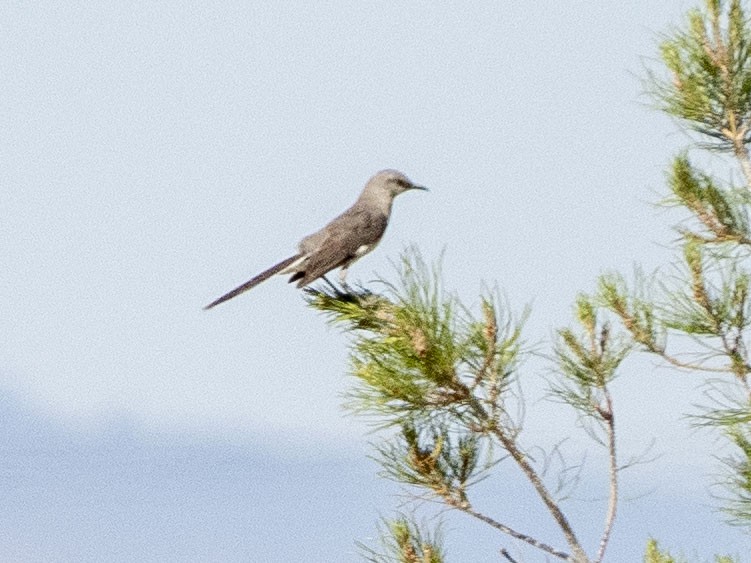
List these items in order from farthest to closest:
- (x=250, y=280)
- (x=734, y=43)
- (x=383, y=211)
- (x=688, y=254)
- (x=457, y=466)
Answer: (x=383, y=211)
(x=250, y=280)
(x=734, y=43)
(x=688, y=254)
(x=457, y=466)

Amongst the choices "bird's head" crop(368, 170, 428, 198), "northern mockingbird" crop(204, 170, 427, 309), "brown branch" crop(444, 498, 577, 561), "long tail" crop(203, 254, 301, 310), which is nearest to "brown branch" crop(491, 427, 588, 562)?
"brown branch" crop(444, 498, 577, 561)

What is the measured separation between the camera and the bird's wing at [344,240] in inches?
232

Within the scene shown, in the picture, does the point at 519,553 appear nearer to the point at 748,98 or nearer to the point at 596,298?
the point at 596,298

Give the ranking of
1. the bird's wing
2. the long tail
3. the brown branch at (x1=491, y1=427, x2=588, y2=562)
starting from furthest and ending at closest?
1. the long tail
2. the bird's wing
3. the brown branch at (x1=491, y1=427, x2=588, y2=562)

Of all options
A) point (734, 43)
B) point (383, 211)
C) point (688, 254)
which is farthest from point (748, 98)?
point (383, 211)

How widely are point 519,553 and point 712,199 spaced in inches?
95.5

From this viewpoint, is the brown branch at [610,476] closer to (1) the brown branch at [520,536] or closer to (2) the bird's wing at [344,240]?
(1) the brown branch at [520,536]

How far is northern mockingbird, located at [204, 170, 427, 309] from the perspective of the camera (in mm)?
5930

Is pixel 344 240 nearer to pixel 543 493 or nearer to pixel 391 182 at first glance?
pixel 391 182

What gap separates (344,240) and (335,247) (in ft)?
0.60

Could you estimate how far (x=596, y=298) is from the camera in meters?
5.32

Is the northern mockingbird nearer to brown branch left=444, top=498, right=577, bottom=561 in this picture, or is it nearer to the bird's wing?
the bird's wing

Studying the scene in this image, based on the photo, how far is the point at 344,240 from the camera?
6.50 metres

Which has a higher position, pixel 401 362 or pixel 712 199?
pixel 712 199
